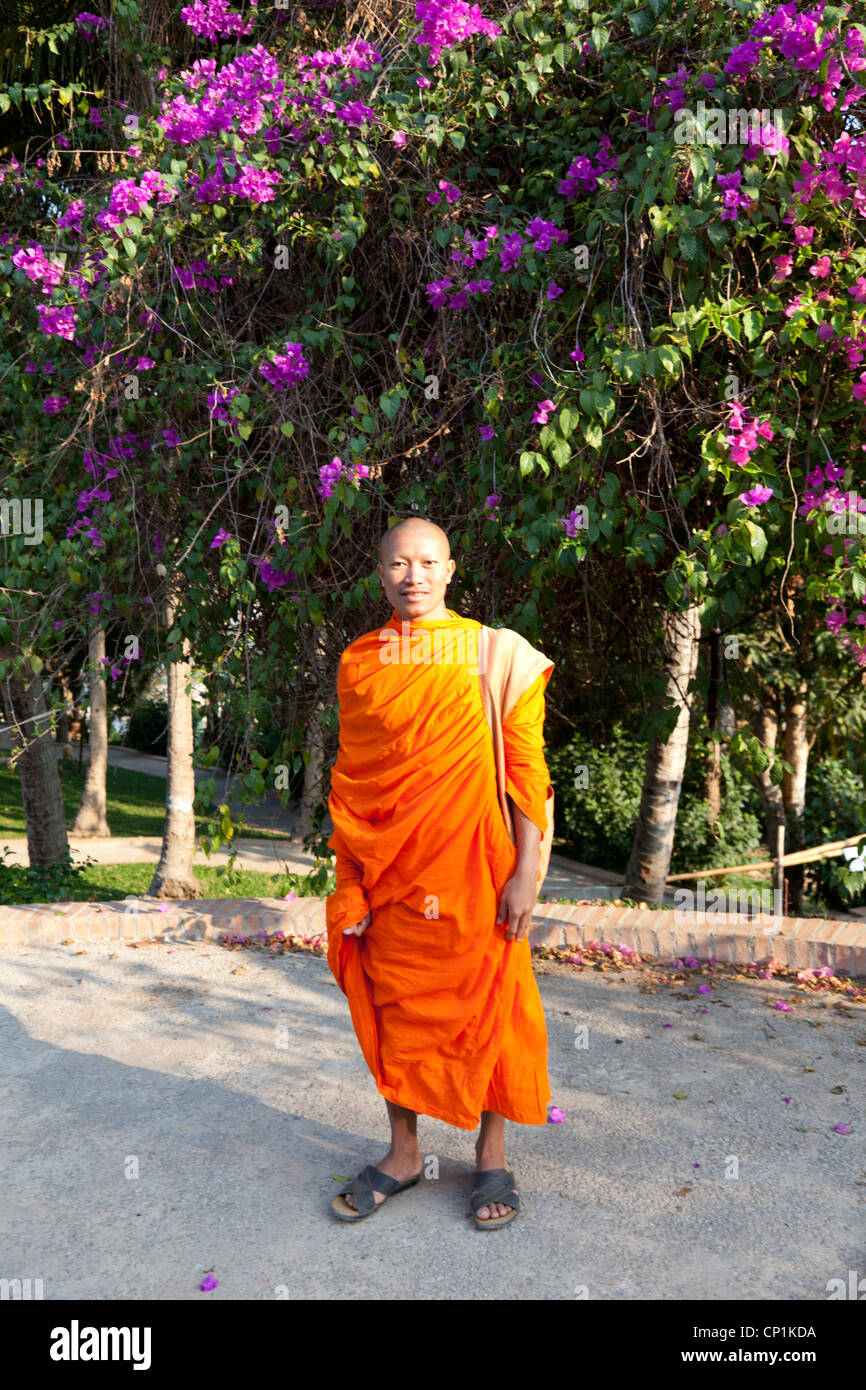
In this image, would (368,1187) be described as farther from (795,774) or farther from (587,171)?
(795,774)

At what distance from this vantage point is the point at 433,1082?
2.78 metres

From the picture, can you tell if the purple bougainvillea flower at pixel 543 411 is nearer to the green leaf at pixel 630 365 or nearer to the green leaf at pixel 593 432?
the green leaf at pixel 593 432

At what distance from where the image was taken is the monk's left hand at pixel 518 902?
277 centimetres

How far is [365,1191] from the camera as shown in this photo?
110 inches

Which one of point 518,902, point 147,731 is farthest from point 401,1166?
point 147,731

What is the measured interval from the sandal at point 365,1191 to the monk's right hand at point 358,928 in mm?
625

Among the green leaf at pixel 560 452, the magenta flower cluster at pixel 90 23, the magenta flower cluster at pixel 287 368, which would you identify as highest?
the magenta flower cluster at pixel 90 23

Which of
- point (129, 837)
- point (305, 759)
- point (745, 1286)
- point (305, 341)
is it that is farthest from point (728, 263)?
point (129, 837)

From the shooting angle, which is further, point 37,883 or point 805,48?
point 37,883

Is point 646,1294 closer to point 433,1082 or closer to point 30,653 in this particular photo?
point 433,1082

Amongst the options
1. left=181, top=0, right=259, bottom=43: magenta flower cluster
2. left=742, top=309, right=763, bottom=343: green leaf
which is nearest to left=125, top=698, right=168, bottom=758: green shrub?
left=181, top=0, right=259, bottom=43: magenta flower cluster

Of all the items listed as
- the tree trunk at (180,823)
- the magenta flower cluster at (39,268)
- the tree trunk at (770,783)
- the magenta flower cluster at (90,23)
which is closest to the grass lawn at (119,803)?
the tree trunk at (180,823)

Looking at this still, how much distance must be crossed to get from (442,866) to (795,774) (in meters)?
7.45

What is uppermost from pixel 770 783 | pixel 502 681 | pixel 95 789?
pixel 502 681
